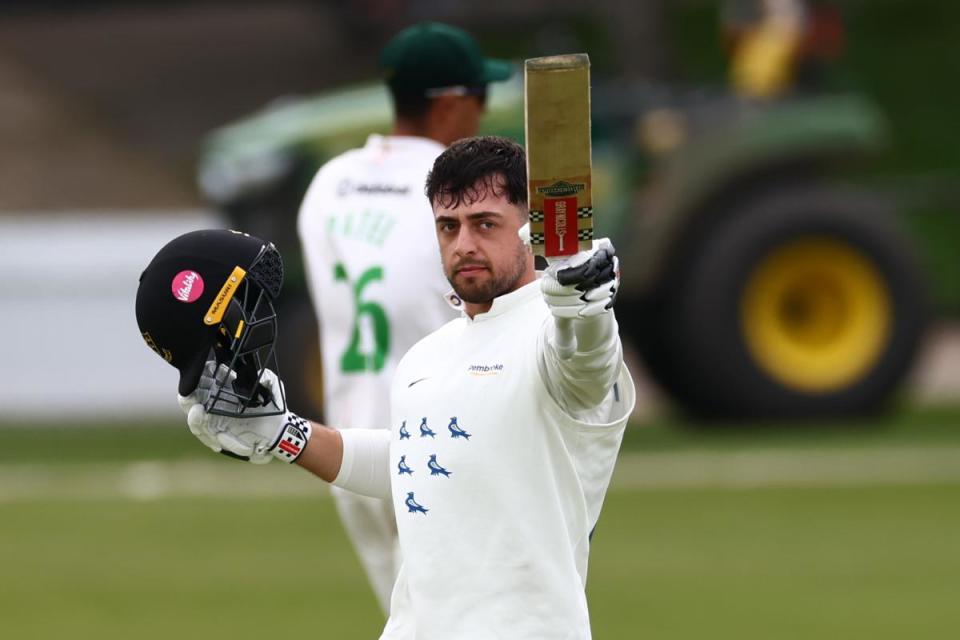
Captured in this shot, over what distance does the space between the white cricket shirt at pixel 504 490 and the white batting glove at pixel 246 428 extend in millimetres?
391

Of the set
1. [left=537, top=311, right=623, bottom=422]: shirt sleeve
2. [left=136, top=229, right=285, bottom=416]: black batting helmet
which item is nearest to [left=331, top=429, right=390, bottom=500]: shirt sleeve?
[left=136, top=229, right=285, bottom=416]: black batting helmet

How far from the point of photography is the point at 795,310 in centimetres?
1638

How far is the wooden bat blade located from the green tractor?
429 inches

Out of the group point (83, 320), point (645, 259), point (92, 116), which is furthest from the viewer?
point (92, 116)

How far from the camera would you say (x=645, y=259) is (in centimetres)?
1568

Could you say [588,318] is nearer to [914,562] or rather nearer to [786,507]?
[914,562]

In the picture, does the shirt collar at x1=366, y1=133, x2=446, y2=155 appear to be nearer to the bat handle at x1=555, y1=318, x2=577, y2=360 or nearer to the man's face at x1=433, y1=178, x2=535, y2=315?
the man's face at x1=433, y1=178, x2=535, y2=315

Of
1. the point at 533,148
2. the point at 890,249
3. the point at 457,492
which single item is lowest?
the point at 890,249

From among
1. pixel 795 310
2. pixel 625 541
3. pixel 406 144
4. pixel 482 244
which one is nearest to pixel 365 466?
pixel 482 244

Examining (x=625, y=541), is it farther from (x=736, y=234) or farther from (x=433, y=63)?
(x=433, y=63)

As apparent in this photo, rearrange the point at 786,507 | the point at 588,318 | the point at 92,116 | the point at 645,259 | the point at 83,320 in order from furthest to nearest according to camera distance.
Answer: the point at 92,116
the point at 83,320
the point at 645,259
the point at 786,507
the point at 588,318

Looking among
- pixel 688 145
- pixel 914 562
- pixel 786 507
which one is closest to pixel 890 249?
pixel 688 145

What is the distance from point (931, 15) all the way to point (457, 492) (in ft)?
103

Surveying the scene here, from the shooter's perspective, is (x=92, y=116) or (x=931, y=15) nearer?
(x=92, y=116)
